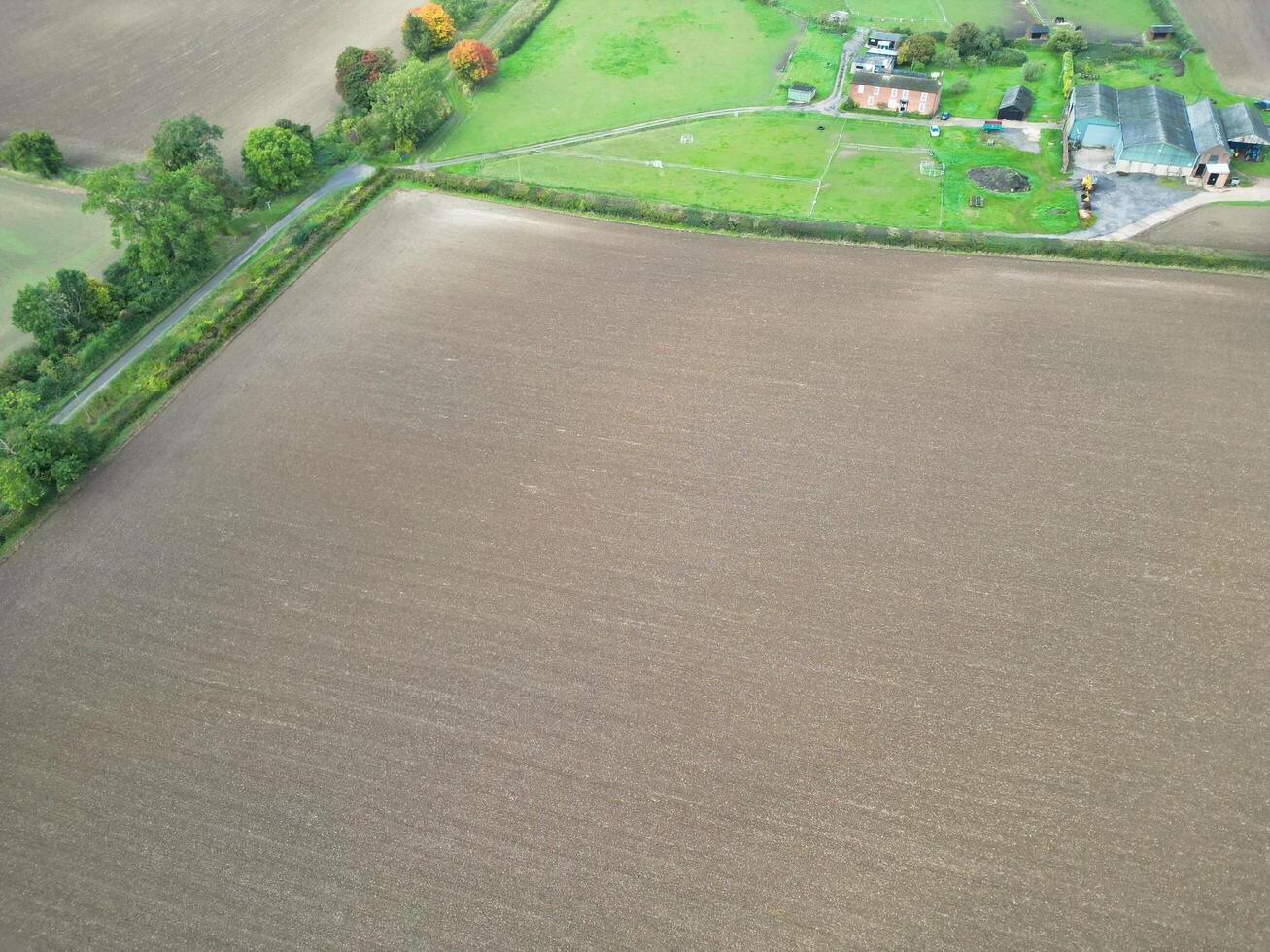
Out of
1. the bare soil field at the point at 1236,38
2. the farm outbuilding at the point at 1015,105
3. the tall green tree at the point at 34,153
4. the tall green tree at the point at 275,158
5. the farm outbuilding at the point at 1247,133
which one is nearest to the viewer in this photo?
the farm outbuilding at the point at 1247,133

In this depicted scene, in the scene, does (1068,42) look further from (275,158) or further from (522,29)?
(275,158)

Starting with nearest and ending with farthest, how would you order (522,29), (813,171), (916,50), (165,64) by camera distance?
(813,171) → (916,50) → (165,64) → (522,29)

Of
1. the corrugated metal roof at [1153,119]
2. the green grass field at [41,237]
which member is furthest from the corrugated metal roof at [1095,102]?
the green grass field at [41,237]

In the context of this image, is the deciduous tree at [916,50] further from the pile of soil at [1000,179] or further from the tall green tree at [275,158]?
the tall green tree at [275,158]

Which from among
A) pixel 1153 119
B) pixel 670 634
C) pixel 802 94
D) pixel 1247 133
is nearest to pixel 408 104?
pixel 802 94

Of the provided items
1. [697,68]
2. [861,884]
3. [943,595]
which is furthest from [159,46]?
[861,884]

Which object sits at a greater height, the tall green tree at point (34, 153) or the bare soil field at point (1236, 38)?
the tall green tree at point (34, 153)
